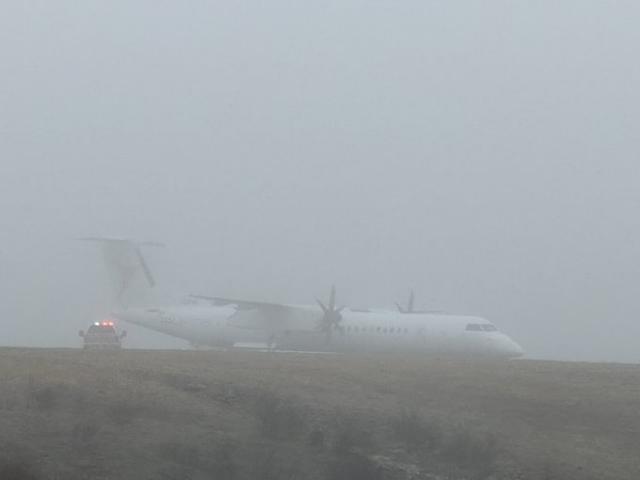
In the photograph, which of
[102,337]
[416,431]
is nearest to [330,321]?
[102,337]

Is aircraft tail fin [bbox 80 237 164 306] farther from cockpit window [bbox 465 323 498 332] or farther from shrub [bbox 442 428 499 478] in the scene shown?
shrub [bbox 442 428 499 478]

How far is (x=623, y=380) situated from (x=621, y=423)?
21.3 ft

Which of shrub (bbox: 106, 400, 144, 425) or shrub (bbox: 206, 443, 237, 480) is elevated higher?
shrub (bbox: 106, 400, 144, 425)

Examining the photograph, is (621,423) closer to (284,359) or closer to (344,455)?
(344,455)

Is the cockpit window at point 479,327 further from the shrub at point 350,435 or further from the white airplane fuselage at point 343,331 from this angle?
the shrub at point 350,435

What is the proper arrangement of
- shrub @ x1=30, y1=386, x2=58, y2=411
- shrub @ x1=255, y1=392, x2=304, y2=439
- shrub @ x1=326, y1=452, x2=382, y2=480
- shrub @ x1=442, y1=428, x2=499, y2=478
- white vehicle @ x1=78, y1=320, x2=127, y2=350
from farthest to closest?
white vehicle @ x1=78, y1=320, x2=127, y2=350 < shrub @ x1=255, y1=392, x2=304, y2=439 < shrub @ x1=30, y1=386, x2=58, y2=411 < shrub @ x1=442, y1=428, x2=499, y2=478 < shrub @ x1=326, y1=452, x2=382, y2=480

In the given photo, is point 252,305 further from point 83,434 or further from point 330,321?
point 83,434

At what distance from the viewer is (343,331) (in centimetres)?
5853

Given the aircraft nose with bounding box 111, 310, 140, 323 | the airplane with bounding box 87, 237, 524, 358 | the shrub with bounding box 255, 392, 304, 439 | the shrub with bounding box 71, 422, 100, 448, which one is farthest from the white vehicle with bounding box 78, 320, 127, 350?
the shrub with bounding box 71, 422, 100, 448

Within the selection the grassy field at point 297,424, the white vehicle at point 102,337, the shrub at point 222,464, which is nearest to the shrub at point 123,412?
the grassy field at point 297,424

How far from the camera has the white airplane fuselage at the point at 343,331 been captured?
54.4m

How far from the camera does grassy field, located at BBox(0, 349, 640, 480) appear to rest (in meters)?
18.0

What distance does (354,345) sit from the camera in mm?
58344

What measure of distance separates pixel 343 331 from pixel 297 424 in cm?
3775
